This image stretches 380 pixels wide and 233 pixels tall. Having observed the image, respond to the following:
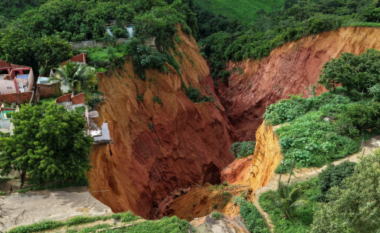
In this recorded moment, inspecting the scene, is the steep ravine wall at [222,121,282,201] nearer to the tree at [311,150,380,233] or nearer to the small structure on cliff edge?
the tree at [311,150,380,233]

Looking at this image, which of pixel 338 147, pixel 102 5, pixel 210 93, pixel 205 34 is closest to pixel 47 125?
pixel 338 147

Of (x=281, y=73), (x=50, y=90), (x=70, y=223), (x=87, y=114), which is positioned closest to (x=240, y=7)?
(x=281, y=73)

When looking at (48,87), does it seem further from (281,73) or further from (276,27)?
Result: (276,27)

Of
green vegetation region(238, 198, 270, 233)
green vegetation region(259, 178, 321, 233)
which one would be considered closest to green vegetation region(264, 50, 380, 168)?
green vegetation region(259, 178, 321, 233)

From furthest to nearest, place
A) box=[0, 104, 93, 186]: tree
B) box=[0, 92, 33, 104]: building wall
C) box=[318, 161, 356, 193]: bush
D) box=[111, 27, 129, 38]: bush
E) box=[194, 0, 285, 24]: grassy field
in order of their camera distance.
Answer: box=[194, 0, 285, 24]: grassy field < box=[111, 27, 129, 38]: bush < box=[0, 92, 33, 104]: building wall < box=[318, 161, 356, 193]: bush < box=[0, 104, 93, 186]: tree

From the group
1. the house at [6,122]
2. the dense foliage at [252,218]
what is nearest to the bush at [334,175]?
the dense foliage at [252,218]
